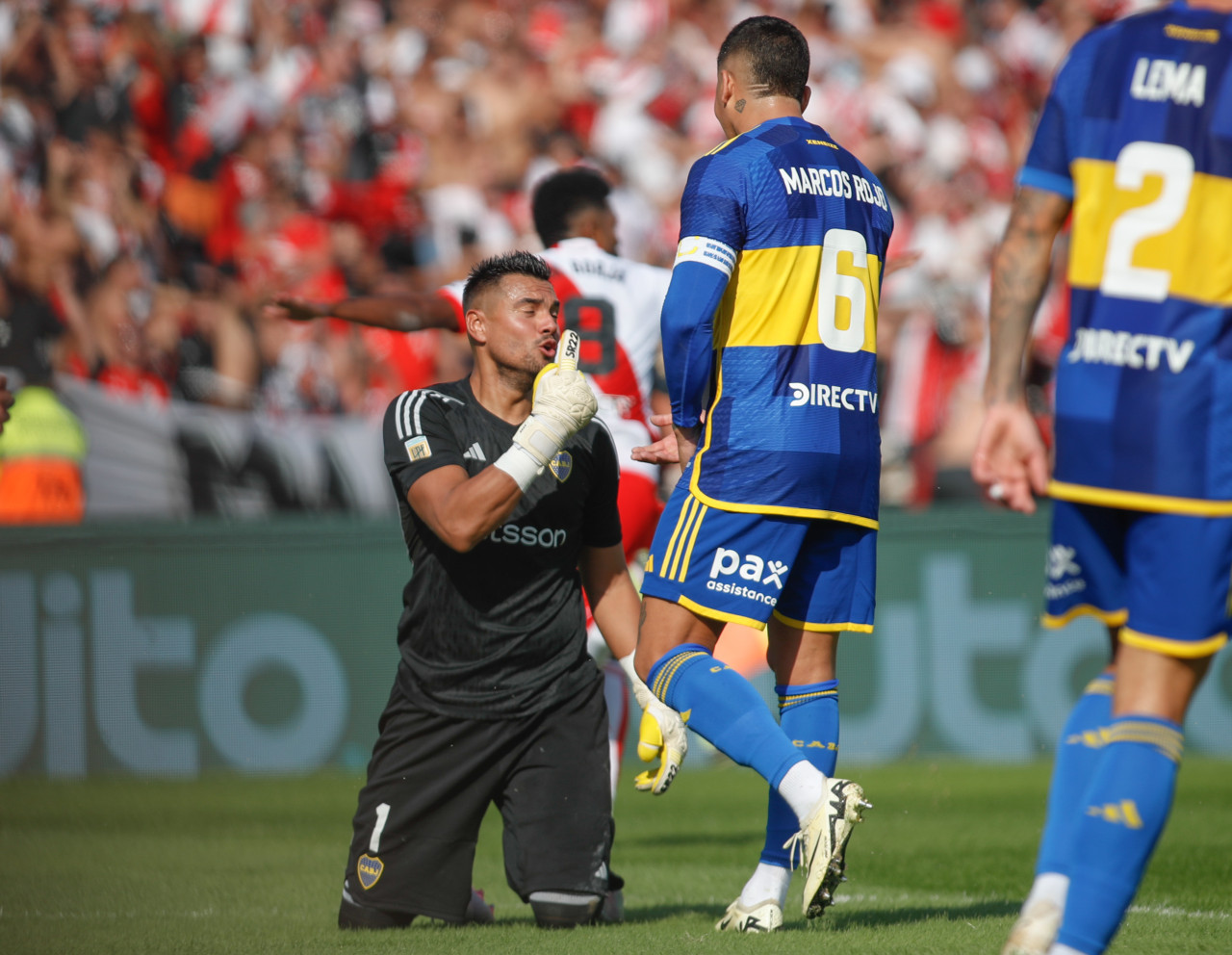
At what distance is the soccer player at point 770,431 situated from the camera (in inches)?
177

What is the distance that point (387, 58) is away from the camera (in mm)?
15984

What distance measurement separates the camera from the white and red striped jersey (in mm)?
6578

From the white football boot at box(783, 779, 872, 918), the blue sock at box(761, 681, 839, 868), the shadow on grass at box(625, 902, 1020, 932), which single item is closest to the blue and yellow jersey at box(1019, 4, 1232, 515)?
the white football boot at box(783, 779, 872, 918)

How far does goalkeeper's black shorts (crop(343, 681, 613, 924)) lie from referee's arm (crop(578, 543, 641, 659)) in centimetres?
30

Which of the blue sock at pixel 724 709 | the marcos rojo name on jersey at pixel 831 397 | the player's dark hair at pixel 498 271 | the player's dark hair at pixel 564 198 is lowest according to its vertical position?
the blue sock at pixel 724 709

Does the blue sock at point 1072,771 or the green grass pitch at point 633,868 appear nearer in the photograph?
the blue sock at point 1072,771

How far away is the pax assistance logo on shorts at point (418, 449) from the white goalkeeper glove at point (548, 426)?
355 millimetres

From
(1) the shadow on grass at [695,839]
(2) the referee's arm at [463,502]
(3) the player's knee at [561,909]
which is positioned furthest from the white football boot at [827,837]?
(1) the shadow on grass at [695,839]

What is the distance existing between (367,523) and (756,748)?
231 inches

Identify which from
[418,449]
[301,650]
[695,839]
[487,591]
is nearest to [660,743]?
[487,591]

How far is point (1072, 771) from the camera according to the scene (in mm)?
3348

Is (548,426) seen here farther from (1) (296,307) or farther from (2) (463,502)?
(1) (296,307)

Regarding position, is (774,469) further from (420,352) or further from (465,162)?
(465,162)

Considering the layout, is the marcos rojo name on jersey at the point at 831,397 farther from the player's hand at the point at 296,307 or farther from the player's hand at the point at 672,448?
the player's hand at the point at 296,307
